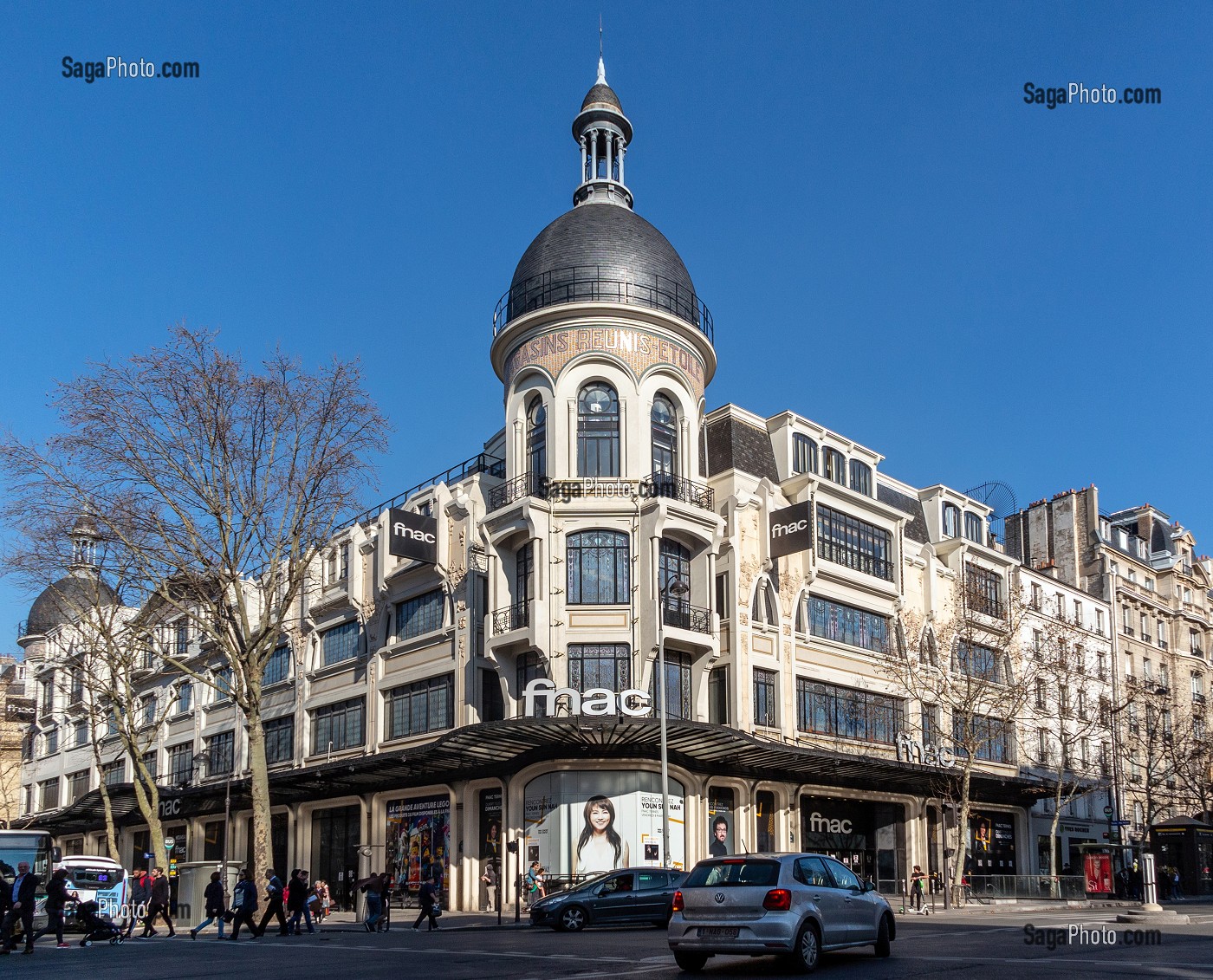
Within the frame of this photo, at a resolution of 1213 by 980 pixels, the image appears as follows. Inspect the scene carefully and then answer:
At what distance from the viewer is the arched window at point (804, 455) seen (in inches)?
1748

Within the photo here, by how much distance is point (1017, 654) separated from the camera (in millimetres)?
47375

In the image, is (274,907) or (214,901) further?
(214,901)

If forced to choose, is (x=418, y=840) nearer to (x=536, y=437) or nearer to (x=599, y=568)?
(x=599, y=568)

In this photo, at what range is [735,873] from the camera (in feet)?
48.9

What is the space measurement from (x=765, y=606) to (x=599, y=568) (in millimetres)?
6832

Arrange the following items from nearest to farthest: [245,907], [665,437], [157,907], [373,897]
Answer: [245,907] → [373,897] → [157,907] → [665,437]

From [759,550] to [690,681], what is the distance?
5529 millimetres

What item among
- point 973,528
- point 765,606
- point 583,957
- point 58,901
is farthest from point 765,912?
point 973,528

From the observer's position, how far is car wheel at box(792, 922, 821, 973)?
14.1 meters

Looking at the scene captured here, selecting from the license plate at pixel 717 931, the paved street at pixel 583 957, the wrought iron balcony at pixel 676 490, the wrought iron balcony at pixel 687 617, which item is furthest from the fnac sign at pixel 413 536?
the license plate at pixel 717 931

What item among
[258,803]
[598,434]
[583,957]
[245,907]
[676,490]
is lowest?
[245,907]

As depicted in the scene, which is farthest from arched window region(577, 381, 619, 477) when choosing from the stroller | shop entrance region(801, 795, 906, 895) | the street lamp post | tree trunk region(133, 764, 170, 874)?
tree trunk region(133, 764, 170, 874)

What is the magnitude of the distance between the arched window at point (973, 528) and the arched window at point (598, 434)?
22.0m

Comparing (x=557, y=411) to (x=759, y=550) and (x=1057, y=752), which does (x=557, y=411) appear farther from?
(x=1057, y=752)
